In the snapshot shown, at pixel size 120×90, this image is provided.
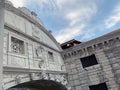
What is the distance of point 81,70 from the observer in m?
9.72

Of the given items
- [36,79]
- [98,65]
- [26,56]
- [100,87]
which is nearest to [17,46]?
[26,56]

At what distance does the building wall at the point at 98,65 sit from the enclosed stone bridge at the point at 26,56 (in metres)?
0.84

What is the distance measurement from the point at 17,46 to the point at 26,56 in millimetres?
651

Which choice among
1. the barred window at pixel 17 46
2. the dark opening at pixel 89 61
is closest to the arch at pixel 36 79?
the barred window at pixel 17 46

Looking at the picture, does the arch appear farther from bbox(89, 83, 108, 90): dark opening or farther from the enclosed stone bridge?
bbox(89, 83, 108, 90): dark opening

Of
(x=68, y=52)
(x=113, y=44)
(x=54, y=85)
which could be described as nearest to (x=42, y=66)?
(x=54, y=85)

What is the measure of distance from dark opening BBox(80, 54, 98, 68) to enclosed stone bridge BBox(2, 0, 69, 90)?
5.11ft

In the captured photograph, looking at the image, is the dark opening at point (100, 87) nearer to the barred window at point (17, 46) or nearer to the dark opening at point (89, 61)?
the dark opening at point (89, 61)

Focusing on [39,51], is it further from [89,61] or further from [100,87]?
[100,87]

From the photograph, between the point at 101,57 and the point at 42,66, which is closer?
the point at 42,66

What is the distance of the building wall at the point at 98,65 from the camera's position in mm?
8734

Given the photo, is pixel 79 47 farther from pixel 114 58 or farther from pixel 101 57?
pixel 114 58

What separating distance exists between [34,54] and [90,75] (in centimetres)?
427

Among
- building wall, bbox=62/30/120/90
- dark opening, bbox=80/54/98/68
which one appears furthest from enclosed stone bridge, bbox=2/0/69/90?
dark opening, bbox=80/54/98/68
